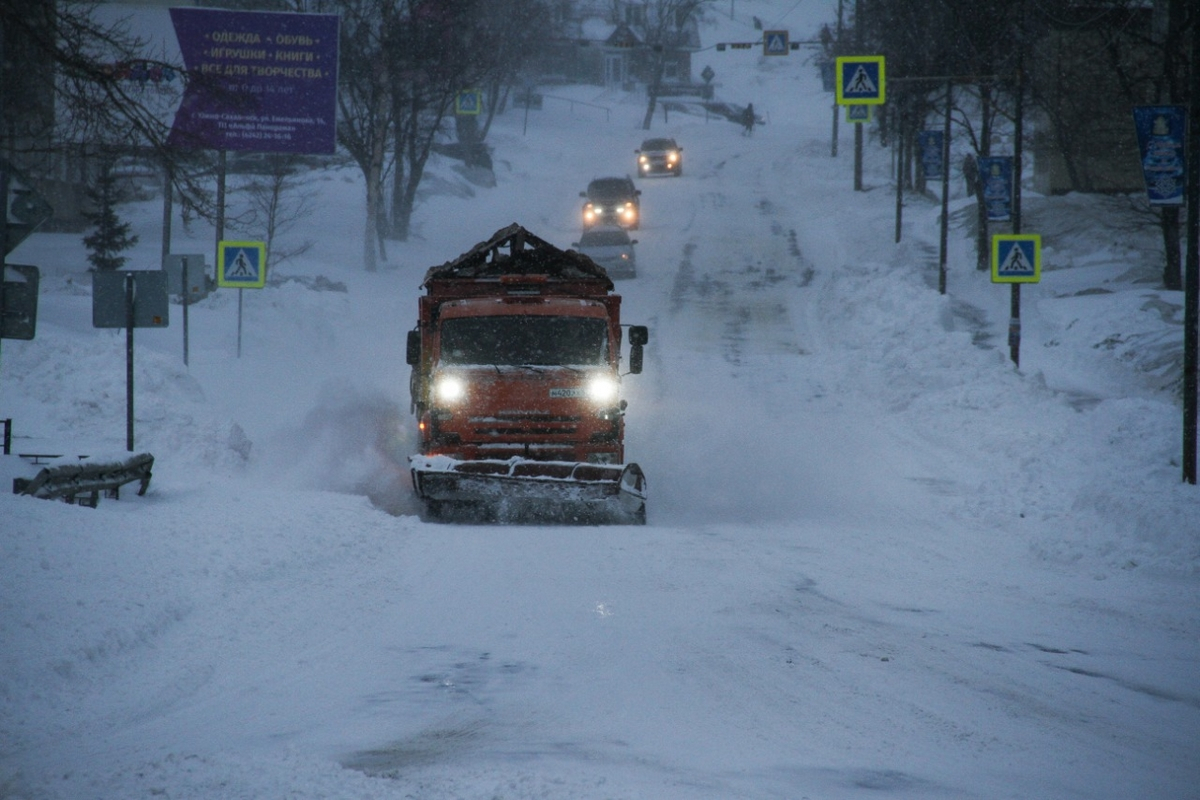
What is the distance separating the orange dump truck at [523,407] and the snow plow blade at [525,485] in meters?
→ 0.01

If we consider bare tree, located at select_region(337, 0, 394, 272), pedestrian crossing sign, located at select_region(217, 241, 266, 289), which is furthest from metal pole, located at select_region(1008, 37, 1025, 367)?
bare tree, located at select_region(337, 0, 394, 272)

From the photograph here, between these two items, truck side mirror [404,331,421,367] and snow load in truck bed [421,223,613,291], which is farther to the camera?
snow load in truck bed [421,223,613,291]

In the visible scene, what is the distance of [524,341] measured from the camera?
13641 mm

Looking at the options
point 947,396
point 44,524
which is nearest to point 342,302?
point 947,396

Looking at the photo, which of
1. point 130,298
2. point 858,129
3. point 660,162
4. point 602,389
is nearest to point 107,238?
point 130,298

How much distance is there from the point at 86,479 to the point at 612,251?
84.1ft

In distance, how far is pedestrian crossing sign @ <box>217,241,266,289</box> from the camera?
1931 centimetres

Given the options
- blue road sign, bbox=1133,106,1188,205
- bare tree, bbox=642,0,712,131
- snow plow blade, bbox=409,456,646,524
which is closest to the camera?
snow plow blade, bbox=409,456,646,524

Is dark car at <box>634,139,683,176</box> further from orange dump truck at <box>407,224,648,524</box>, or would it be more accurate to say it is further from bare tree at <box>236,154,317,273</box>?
orange dump truck at <box>407,224,648,524</box>

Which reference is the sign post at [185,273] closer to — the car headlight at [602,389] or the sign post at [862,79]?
the car headlight at [602,389]

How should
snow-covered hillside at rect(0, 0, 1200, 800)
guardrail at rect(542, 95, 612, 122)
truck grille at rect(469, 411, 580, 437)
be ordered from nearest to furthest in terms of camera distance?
1. snow-covered hillside at rect(0, 0, 1200, 800)
2. truck grille at rect(469, 411, 580, 437)
3. guardrail at rect(542, 95, 612, 122)

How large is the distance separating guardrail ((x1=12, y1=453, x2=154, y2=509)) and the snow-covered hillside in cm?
32

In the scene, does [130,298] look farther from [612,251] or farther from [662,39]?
[662,39]

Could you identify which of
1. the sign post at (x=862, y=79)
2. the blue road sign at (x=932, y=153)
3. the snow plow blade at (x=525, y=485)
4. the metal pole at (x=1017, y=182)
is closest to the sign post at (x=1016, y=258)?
the metal pole at (x=1017, y=182)
